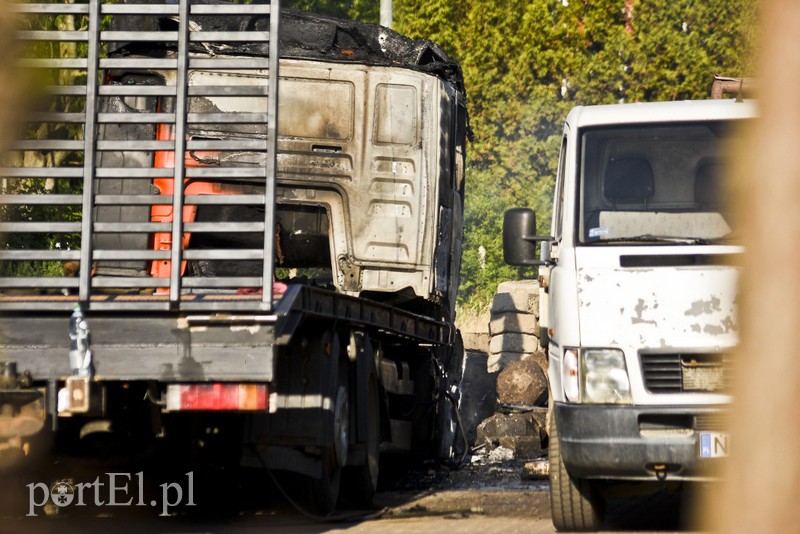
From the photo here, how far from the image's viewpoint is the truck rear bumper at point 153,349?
701cm

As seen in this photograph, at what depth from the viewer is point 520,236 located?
8016 millimetres

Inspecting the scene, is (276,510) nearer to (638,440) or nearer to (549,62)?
(638,440)

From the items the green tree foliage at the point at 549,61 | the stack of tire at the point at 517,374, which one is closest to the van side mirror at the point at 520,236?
the stack of tire at the point at 517,374

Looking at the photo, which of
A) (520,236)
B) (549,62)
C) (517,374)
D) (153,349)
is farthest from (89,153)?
(549,62)

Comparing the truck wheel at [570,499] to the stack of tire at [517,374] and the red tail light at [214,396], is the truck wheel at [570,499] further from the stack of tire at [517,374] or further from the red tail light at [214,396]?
the stack of tire at [517,374]

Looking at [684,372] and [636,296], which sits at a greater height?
[636,296]

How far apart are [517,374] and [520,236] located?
7.13 meters

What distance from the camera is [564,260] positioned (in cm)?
775

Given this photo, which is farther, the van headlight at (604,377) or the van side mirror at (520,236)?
the van side mirror at (520,236)

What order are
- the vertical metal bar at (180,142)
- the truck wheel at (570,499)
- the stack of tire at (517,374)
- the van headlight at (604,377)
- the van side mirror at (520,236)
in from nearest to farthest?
1. the vertical metal bar at (180,142)
2. the van headlight at (604,377)
3. the truck wheel at (570,499)
4. the van side mirror at (520,236)
5. the stack of tire at (517,374)

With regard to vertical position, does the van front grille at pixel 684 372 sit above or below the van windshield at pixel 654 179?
below

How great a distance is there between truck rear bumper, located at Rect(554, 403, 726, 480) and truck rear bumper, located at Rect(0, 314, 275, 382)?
1.76 metres

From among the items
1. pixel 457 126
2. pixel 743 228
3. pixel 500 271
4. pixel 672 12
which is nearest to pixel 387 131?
pixel 457 126

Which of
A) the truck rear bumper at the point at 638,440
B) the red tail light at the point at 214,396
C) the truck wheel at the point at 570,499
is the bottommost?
the truck wheel at the point at 570,499
